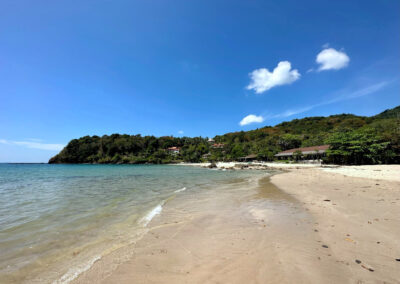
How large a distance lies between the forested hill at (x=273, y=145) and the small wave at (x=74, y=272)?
3948 cm

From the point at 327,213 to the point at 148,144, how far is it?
126 m

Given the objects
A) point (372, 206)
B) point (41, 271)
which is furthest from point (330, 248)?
point (41, 271)

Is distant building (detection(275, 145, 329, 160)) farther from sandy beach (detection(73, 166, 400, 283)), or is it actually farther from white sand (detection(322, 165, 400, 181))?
sandy beach (detection(73, 166, 400, 283))

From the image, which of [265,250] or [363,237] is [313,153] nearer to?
[363,237]

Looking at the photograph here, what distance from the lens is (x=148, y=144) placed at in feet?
409

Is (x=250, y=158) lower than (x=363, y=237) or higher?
higher

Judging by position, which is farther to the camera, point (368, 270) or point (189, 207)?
point (189, 207)

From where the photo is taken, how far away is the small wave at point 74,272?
265 centimetres

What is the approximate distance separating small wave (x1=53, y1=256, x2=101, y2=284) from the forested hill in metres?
39.5

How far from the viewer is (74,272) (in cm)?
287

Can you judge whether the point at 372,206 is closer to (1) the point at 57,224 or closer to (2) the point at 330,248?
(2) the point at 330,248

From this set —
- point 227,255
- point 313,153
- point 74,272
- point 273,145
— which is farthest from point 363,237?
point 273,145

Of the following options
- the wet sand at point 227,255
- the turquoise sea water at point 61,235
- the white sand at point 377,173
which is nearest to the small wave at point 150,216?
the turquoise sea water at point 61,235

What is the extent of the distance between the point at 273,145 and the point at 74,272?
82.0 meters
